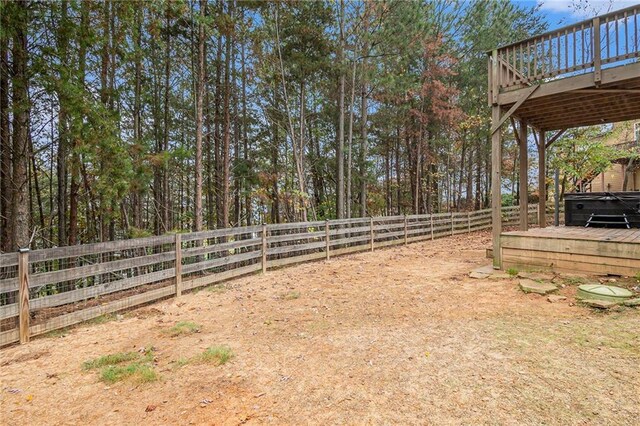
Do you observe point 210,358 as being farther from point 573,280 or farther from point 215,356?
point 573,280

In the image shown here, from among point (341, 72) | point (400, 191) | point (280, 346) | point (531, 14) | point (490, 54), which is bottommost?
point (280, 346)

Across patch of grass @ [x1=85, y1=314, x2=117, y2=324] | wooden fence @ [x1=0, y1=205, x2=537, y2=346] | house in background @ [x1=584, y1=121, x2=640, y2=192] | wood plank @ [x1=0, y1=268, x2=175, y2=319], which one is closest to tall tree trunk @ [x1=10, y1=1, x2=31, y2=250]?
wooden fence @ [x1=0, y1=205, x2=537, y2=346]

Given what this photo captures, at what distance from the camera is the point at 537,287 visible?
4809 millimetres

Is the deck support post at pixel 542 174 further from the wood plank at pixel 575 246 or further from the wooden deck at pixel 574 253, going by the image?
the wood plank at pixel 575 246

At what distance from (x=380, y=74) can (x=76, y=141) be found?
8911mm

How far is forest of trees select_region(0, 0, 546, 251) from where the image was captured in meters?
5.48

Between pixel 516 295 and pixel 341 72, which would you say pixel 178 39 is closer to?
pixel 341 72

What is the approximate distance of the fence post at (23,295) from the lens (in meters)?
3.64

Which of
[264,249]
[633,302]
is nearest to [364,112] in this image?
[264,249]

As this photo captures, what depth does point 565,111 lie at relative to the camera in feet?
23.0

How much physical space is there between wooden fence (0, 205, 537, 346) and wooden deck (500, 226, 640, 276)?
4.20 meters

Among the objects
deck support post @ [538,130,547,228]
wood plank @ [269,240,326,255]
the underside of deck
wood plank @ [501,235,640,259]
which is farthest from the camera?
deck support post @ [538,130,547,228]

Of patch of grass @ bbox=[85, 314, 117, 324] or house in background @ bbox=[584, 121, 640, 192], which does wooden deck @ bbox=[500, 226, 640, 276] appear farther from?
house in background @ bbox=[584, 121, 640, 192]

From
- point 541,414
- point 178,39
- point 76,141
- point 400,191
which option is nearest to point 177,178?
point 178,39
